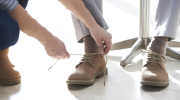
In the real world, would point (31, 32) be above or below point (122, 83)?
above

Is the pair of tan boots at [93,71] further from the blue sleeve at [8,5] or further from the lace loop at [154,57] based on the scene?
the blue sleeve at [8,5]

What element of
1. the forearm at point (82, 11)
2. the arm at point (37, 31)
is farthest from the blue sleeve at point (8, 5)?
the forearm at point (82, 11)

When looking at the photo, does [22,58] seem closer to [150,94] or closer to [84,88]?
[84,88]

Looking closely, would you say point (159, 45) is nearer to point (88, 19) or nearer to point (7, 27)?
point (88, 19)

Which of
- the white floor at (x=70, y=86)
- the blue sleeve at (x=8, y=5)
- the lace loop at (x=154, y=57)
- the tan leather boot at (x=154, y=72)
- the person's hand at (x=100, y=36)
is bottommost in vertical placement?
the white floor at (x=70, y=86)

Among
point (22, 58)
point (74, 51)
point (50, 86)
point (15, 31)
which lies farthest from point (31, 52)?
point (15, 31)

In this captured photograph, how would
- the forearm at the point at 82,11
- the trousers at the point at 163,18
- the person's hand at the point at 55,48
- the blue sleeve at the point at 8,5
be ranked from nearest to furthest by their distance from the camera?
the blue sleeve at the point at 8,5 < the person's hand at the point at 55,48 < the forearm at the point at 82,11 < the trousers at the point at 163,18

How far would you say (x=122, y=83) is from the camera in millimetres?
964

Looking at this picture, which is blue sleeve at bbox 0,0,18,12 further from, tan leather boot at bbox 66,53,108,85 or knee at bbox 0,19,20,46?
tan leather boot at bbox 66,53,108,85

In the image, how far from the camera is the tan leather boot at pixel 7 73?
3.25ft

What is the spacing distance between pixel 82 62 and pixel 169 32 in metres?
0.43

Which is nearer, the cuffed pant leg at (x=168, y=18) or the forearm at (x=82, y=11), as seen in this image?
the forearm at (x=82, y=11)

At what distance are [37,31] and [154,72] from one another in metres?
0.51

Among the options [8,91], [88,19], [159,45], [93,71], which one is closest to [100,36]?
[88,19]
